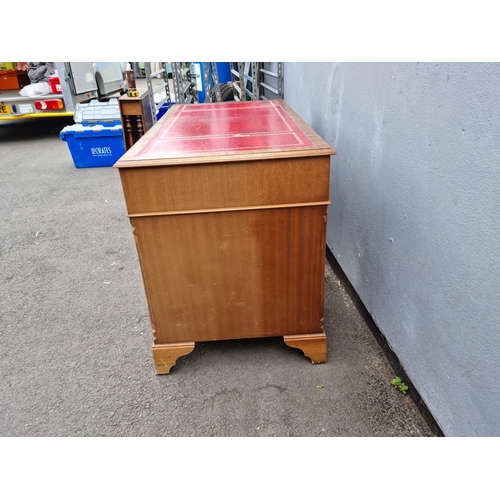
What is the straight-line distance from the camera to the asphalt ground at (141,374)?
69.8 inches

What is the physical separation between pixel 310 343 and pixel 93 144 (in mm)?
4858

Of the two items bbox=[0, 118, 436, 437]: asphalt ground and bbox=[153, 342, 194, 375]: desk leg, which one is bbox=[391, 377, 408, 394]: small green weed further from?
bbox=[153, 342, 194, 375]: desk leg

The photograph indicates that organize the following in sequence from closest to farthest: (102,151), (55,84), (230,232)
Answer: (230,232)
(102,151)
(55,84)

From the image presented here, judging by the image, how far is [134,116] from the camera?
3.95m

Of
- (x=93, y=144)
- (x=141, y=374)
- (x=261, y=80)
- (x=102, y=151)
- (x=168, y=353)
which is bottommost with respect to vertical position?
(x=141, y=374)

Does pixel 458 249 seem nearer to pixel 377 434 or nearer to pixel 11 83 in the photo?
pixel 377 434

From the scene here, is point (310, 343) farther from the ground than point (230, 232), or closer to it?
closer to it

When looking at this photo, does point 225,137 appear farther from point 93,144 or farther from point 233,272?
point 93,144

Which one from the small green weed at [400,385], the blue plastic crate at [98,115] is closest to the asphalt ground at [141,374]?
the small green weed at [400,385]

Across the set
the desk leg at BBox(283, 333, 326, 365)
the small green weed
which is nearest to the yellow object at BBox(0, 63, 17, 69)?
the desk leg at BBox(283, 333, 326, 365)

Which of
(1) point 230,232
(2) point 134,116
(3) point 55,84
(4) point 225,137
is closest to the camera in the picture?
(1) point 230,232

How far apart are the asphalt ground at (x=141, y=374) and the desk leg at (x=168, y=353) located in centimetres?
8

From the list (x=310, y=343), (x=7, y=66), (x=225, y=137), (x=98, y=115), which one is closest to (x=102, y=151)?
(x=98, y=115)

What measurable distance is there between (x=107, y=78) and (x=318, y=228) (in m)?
7.49
